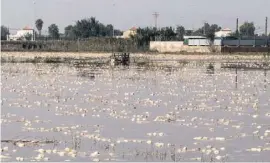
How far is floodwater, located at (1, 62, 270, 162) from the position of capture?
40.8 ft

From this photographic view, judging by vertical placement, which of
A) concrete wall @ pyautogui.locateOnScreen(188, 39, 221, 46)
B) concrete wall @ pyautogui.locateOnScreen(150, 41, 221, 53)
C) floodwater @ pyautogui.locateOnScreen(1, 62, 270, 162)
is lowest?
floodwater @ pyautogui.locateOnScreen(1, 62, 270, 162)

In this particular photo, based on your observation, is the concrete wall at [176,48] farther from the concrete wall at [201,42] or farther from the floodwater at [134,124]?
the floodwater at [134,124]

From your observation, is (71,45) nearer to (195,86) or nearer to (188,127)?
(195,86)

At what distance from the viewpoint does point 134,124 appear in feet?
55.7

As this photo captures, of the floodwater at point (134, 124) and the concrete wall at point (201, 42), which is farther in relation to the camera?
the concrete wall at point (201, 42)

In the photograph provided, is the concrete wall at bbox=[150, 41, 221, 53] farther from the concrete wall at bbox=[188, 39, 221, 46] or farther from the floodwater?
the floodwater

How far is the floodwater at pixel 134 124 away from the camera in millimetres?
12445

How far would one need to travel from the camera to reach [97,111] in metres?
20.1

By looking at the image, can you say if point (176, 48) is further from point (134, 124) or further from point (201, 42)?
point (134, 124)

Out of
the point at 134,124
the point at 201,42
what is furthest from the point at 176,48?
the point at 134,124

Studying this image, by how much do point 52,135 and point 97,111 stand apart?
543 cm

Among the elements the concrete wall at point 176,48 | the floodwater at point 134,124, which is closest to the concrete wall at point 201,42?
the concrete wall at point 176,48

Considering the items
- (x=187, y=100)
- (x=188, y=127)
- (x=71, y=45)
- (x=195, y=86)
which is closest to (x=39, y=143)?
(x=188, y=127)

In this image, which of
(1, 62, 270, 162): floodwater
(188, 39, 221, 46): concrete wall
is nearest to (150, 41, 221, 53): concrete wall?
(188, 39, 221, 46): concrete wall
